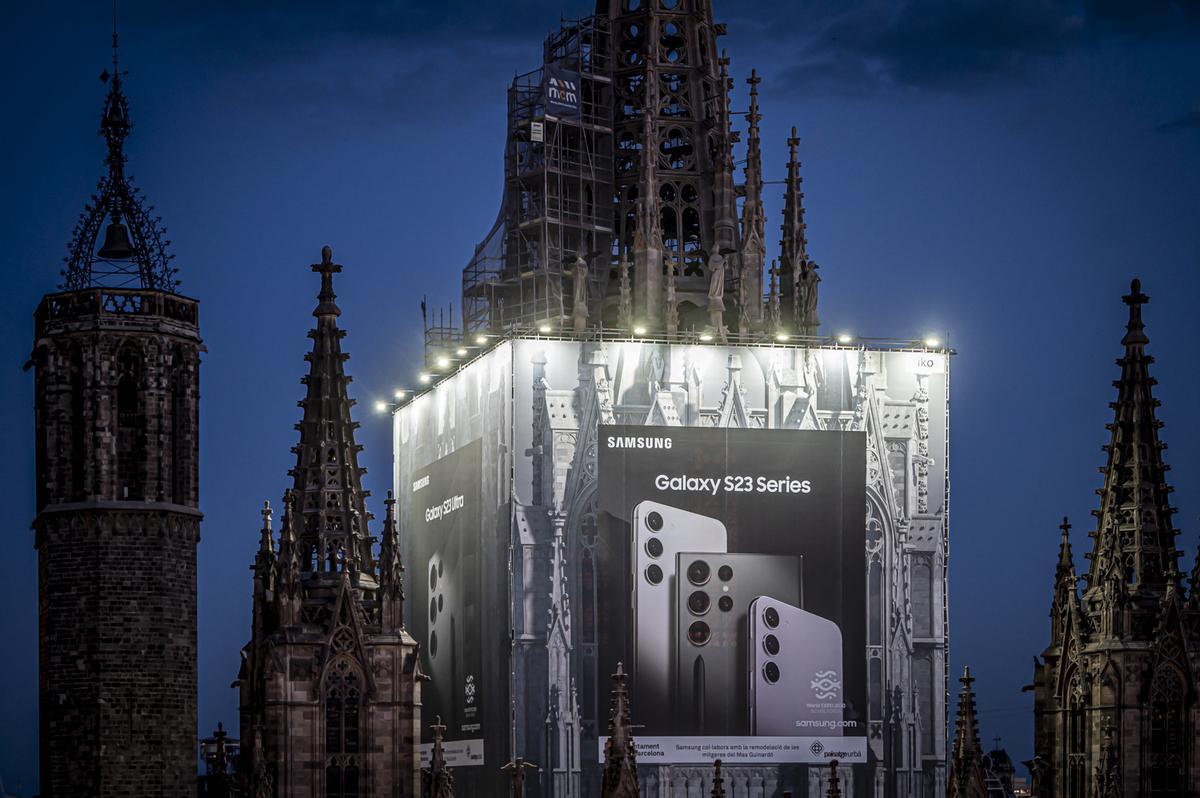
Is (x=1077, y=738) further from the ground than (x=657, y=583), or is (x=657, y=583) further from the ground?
(x=657, y=583)

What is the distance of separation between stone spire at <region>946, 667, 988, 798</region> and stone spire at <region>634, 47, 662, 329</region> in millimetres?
40019

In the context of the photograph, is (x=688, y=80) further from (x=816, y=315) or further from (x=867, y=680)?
(x=867, y=680)

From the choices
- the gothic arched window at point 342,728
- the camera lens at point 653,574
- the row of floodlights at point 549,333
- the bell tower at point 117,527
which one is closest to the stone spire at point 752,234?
the row of floodlights at point 549,333

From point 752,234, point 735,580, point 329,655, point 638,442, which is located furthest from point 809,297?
point 329,655

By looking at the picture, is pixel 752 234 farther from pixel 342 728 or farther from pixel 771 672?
pixel 342 728

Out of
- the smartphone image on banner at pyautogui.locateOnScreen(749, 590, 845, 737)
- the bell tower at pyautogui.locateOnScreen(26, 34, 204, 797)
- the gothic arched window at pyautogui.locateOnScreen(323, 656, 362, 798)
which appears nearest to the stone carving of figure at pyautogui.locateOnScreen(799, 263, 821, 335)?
the smartphone image on banner at pyautogui.locateOnScreen(749, 590, 845, 737)

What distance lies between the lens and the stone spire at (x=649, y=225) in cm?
14962

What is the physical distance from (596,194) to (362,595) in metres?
53.3

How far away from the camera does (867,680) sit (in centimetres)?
14388

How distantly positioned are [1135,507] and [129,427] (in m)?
43.2

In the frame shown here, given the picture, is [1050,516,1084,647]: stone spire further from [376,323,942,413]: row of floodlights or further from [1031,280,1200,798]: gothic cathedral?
[376,323,942,413]: row of floodlights

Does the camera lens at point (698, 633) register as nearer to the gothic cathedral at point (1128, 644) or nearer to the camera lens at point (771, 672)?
the camera lens at point (771, 672)

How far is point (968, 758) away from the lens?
112875 millimetres

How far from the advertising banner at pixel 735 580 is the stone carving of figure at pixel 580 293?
22.0 feet
